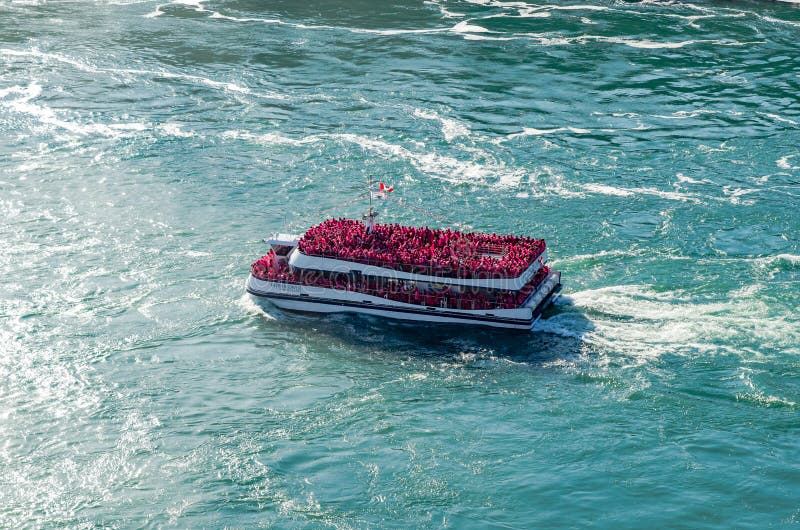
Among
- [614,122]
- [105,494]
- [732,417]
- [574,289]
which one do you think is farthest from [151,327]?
[614,122]

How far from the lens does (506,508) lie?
46688mm

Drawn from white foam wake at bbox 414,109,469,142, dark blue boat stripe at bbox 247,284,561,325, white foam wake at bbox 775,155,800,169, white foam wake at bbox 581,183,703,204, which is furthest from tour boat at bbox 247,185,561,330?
white foam wake at bbox 775,155,800,169

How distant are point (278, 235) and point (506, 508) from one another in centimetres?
3089

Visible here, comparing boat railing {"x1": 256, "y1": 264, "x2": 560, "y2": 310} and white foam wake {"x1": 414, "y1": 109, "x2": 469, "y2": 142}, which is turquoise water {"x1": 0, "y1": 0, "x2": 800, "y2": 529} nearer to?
white foam wake {"x1": 414, "y1": 109, "x2": 469, "y2": 142}

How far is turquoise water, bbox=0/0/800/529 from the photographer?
49000mm

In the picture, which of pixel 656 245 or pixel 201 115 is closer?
pixel 656 245

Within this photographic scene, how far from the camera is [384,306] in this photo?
65.9 m

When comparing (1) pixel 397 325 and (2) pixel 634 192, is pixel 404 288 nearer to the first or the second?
(1) pixel 397 325

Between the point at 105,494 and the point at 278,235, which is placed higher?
the point at 278,235

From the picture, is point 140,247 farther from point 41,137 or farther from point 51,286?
point 41,137

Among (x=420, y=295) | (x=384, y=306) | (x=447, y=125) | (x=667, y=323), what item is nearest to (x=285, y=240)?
(x=384, y=306)

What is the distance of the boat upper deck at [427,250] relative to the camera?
6444 centimetres

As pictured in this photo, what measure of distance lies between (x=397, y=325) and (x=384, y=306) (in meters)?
1.59

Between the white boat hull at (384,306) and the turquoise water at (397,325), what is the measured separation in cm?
112
